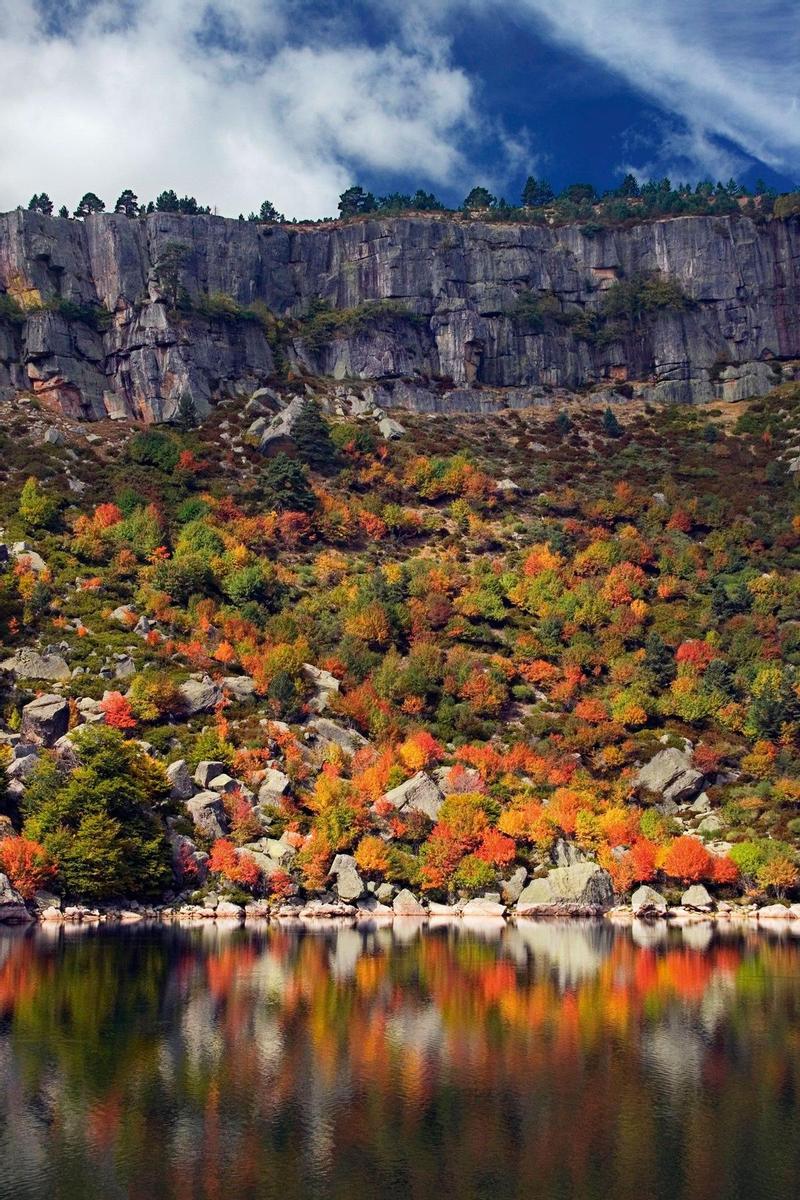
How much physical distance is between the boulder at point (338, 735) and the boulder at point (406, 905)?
13.4 meters

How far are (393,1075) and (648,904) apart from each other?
3977 centimetres

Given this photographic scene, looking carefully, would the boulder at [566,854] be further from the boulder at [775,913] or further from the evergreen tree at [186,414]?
the evergreen tree at [186,414]

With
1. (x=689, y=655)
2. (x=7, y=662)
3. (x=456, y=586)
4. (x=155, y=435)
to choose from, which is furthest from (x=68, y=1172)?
(x=155, y=435)

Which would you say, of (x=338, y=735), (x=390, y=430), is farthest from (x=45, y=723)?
(x=390, y=430)

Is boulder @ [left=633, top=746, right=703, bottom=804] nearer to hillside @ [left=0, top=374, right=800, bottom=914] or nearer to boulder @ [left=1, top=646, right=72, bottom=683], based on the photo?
hillside @ [left=0, top=374, right=800, bottom=914]

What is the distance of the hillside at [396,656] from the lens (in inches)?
2566

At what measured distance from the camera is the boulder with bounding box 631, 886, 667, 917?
65.7 m

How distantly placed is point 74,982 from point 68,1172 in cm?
1857

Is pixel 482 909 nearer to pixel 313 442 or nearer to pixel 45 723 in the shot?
pixel 45 723

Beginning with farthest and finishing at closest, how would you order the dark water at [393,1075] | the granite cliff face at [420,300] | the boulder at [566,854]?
1. the granite cliff face at [420,300]
2. the boulder at [566,854]
3. the dark water at [393,1075]

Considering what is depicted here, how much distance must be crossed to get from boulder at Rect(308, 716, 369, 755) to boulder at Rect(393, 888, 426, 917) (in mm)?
13380

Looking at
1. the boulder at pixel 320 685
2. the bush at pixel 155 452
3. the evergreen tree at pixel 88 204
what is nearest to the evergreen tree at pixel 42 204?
the evergreen tree at pixel 88 204

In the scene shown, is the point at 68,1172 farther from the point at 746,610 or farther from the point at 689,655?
the point at 746,610

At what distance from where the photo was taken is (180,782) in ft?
221
